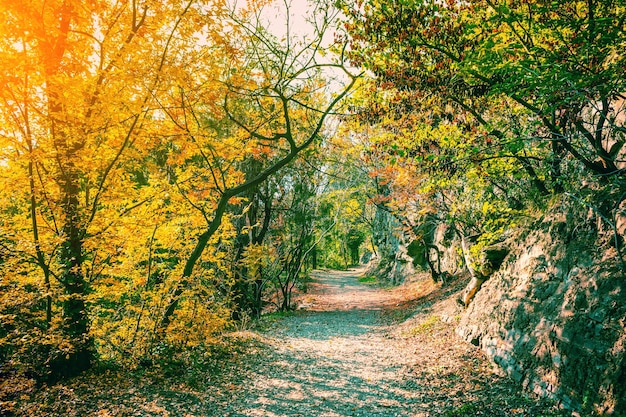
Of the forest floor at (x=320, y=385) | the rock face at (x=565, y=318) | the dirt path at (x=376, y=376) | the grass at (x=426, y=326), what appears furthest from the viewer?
the grass at (x=426, y=326)

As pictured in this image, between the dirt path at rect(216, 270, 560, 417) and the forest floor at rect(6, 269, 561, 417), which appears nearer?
the forest floor at rect(6, 269, 561, 417)

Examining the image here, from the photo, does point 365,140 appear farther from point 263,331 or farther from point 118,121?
point 118,121

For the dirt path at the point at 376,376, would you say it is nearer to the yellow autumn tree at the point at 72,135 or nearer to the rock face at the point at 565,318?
the rock face at the point at 565,318

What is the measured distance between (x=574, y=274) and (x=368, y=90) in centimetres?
539

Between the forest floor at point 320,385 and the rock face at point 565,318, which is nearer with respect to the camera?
the rock face at point 565,318

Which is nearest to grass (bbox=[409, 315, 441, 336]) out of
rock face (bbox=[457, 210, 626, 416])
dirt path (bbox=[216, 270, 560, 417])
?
dirt path (bbox=[216, 270, 560, 417])

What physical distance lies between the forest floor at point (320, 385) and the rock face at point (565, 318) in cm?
48

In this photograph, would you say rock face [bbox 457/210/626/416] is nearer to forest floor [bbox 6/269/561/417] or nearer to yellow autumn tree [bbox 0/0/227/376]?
forest floor [bbox 6/269/561/417]

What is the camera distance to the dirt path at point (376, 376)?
6160mm

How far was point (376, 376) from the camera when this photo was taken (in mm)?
8117

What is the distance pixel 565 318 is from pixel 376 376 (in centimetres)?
424

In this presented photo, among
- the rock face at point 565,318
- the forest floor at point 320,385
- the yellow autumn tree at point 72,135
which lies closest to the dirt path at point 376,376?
the forest floor at point 320,385

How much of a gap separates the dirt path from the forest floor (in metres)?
0.02

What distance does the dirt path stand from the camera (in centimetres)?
616
